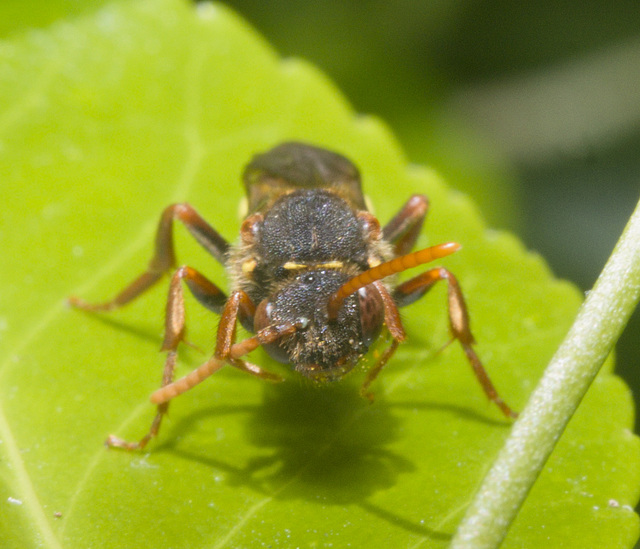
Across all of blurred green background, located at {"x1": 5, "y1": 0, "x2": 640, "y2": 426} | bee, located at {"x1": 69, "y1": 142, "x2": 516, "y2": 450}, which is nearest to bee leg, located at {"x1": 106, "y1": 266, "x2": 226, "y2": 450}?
bee, located at {"x1": 69, "y1": 142, "x2": 516, "y2": 450}

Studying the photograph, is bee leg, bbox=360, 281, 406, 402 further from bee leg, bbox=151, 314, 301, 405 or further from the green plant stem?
the green plant stem

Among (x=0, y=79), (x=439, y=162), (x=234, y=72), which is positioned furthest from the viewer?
(x=439, y=162)

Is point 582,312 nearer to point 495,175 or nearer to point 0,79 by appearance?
point 0,79

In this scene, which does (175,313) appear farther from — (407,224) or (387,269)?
(407,224)

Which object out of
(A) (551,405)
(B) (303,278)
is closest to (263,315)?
(B) (303,278)

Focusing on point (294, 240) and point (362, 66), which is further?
point (362, 66)

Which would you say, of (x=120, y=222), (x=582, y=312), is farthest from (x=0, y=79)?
(x=582, y=312)
